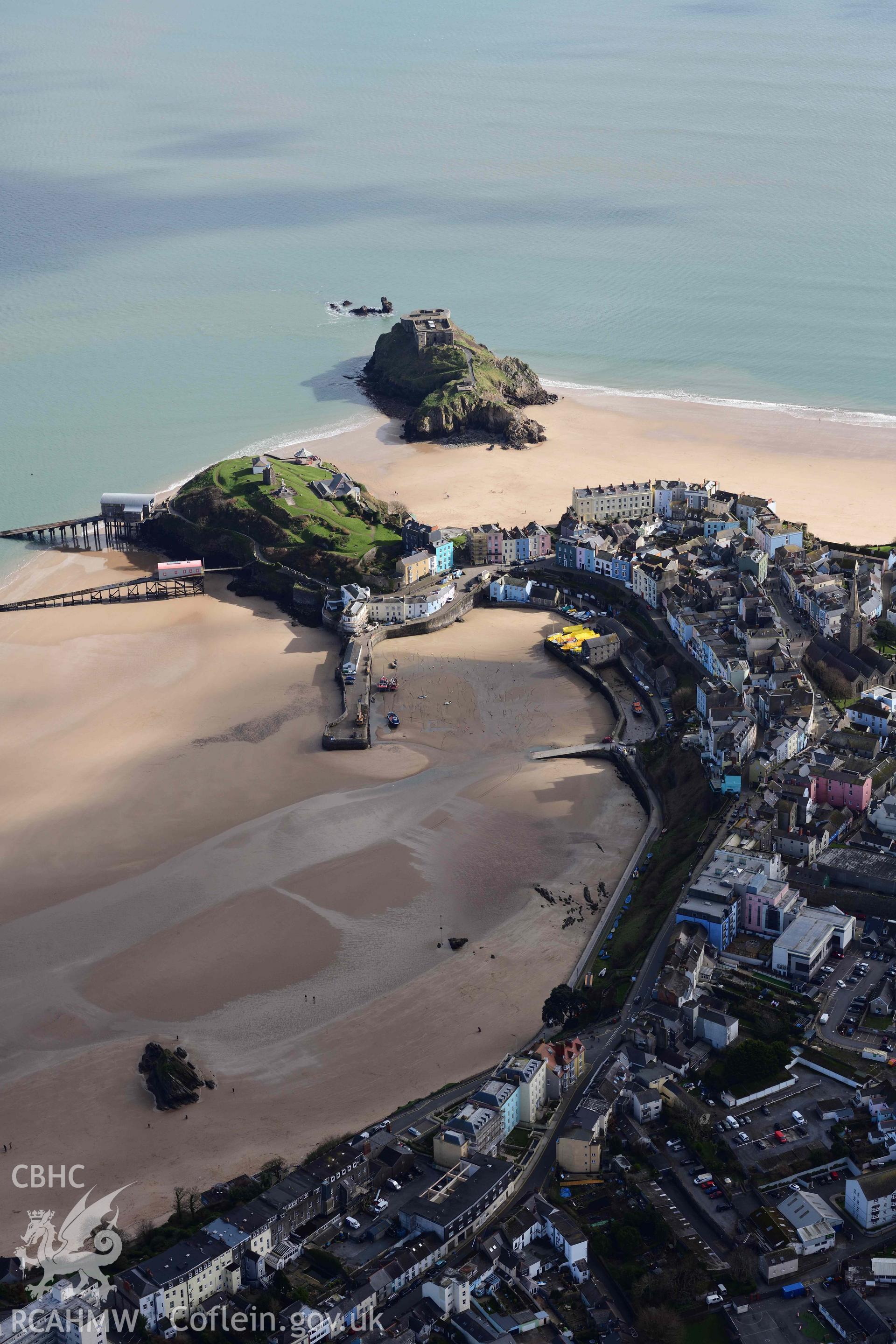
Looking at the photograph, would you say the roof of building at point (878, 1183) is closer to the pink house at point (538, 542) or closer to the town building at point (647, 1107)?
the town building at point (647, 1107)

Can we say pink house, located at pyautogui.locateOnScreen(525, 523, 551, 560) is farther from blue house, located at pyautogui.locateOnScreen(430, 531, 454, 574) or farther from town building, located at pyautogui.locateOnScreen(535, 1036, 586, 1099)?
town building, located at pyautogui.locateOnScreen(535, 1036, 586, 1099)

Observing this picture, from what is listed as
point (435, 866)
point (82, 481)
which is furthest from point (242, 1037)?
point (82, 481)

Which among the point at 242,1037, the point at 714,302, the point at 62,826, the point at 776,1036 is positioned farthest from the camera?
the point at 714,302

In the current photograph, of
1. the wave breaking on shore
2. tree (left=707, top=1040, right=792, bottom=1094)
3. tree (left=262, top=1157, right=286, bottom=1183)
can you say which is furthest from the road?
the wave breaking on shore

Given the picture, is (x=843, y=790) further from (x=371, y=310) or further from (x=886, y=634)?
(x=371, y=310)

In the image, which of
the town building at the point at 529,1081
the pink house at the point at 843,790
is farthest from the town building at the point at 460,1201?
the pink house at the point at 843,790

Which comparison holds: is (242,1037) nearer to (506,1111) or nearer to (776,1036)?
(506,1111)

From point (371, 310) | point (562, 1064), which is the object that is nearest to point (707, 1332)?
point (562, 1064)
